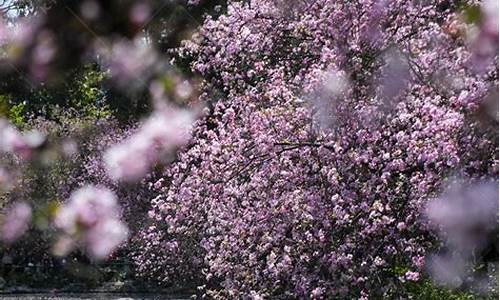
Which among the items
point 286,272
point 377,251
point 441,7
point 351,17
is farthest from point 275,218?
point 441,7

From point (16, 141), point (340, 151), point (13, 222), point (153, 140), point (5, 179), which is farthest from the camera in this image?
point (13, 222)

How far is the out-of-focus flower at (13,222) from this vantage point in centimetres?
1444

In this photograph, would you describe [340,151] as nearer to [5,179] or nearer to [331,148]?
[331,148]

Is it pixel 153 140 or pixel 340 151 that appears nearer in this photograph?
pixel 340 151

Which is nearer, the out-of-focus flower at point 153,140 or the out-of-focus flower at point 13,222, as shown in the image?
the out-of-focus flower at point 153,140

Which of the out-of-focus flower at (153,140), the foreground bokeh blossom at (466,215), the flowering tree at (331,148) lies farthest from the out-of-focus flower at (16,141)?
the foreground bokeh blossom at (466,215)

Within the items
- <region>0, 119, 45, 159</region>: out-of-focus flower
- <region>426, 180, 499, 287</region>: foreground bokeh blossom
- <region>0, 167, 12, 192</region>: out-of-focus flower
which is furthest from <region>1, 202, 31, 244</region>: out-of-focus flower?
<region>426, 180, 499, 287</region>: foreground bokeh blossom

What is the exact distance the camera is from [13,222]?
15.6 metres

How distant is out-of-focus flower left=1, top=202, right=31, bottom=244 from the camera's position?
14.4 metres

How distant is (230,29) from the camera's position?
6207mm

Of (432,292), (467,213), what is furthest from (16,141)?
(467,213)

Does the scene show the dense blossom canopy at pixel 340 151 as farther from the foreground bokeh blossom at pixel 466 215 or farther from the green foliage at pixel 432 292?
the green foliage at pixel 432 292

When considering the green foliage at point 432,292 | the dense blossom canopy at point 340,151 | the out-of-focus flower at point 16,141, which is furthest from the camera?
the out-of-focus flower at point 16,141

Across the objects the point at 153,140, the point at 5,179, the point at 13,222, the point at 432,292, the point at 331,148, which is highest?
the point at 13,222
